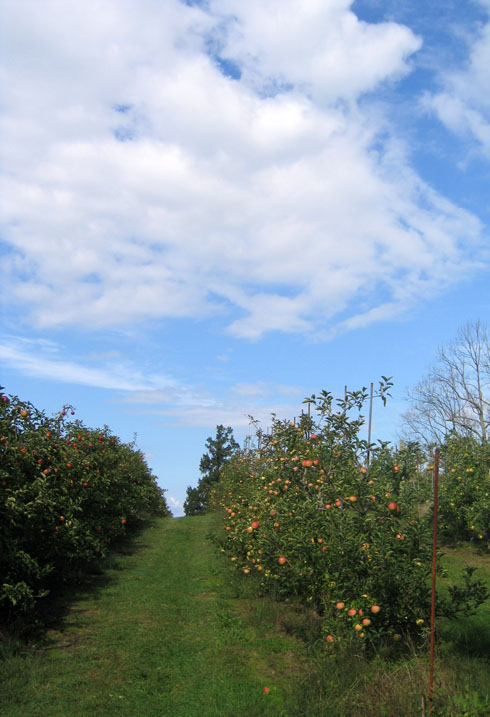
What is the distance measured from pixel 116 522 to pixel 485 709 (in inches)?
388

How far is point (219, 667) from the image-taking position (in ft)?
18.1

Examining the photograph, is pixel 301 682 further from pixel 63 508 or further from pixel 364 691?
pixel 63 508

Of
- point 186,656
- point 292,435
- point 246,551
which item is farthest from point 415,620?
point 246,551

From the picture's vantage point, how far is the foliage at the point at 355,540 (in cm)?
502

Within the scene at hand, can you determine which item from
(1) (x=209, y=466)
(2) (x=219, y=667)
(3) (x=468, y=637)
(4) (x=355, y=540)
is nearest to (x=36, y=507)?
(2) (x=219, y=667)

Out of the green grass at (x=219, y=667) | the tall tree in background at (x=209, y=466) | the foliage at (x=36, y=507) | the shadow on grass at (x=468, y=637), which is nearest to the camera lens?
the green grass at (x=219, y=667)

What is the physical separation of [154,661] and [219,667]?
71cm

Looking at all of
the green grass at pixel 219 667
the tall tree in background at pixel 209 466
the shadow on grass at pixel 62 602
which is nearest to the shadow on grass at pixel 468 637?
the green grass at pixel 219 667

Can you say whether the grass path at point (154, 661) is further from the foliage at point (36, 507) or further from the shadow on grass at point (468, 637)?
the shadow on grass at point (468, 637)

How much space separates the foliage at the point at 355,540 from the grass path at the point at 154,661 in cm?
83

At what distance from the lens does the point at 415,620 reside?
5.22m

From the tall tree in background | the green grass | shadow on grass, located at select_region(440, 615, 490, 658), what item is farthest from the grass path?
the tall tree in background

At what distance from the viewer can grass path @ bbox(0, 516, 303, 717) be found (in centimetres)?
458

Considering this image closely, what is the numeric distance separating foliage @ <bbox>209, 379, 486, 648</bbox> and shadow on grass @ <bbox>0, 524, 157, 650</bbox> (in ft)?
8.63
